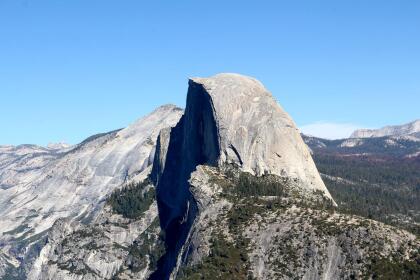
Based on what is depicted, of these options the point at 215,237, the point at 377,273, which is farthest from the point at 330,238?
the point at 215,237

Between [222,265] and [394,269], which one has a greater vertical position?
[222,265]

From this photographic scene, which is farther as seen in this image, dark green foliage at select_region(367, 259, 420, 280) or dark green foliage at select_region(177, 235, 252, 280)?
dark green foliage at select_region(177, 235, 252, 280)

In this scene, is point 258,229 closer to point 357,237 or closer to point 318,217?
point 318,217

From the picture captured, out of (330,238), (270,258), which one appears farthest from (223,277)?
(330,238)

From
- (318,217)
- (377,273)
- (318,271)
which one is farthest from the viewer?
(318,217)

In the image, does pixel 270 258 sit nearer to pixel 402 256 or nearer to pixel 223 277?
pixel 223 277

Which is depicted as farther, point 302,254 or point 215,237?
point 215,237

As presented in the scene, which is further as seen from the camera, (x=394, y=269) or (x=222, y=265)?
(x=222, y=265)

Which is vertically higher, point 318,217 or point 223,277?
point 318,217

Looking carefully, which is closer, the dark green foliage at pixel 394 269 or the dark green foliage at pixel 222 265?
the dark green foliage at pixel 394 269

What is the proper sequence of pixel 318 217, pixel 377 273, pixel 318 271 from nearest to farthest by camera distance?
pixel 377 273
pixel 318 271
pixel 318 217
